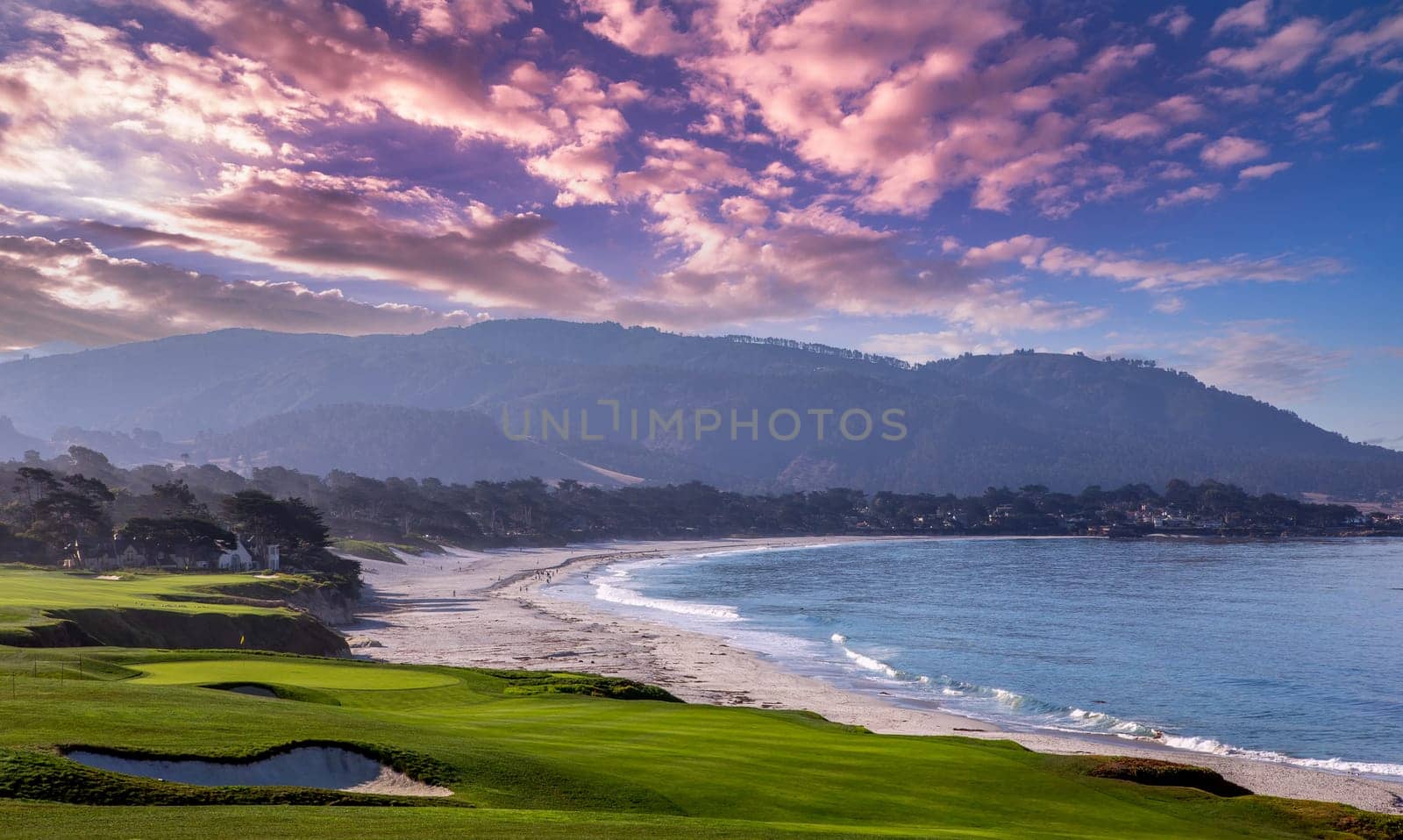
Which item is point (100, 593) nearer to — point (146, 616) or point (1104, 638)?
point (146, 616)

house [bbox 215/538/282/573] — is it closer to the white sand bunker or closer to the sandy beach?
the sandy beach

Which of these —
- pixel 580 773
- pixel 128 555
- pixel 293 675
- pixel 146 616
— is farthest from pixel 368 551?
pixel 580 773

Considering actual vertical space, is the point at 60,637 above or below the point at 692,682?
above

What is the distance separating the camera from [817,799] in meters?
16.5

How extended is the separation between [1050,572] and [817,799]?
12052 cm

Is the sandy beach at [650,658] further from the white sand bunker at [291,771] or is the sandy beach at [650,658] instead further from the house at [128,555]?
the white sand bunker at [291,771]

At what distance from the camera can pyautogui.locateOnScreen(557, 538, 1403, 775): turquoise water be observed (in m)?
39.8

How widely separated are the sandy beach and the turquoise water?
2.66 m

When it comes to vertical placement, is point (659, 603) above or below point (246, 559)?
below

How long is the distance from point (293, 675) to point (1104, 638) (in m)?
56.4

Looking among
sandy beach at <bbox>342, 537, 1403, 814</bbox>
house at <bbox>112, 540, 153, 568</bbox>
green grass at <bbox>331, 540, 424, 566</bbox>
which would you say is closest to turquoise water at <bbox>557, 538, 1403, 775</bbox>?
sandy beach at <bbox>342, 537, 1403, 814</bbox>

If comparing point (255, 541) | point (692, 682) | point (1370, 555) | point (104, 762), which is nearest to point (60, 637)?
point (104, 762)

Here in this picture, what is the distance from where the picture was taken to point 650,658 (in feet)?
177

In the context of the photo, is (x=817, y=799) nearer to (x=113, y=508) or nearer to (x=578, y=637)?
(x=578, y=637)
